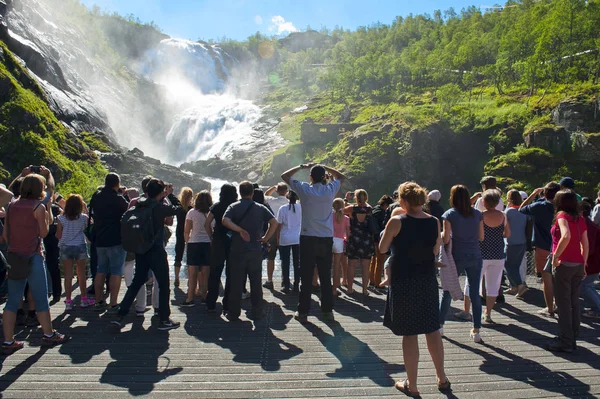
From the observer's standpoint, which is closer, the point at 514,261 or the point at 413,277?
the point at 413,277

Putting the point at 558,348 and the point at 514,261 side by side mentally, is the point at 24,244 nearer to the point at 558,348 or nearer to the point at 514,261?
the point at 558,348

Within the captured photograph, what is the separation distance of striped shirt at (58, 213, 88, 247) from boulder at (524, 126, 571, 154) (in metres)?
39.0

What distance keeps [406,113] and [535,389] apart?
4981 centimetres

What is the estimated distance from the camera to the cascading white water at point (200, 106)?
2827 inches

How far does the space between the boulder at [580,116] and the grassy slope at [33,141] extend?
1486 inches

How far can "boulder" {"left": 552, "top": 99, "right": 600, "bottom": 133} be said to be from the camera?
1470 inches

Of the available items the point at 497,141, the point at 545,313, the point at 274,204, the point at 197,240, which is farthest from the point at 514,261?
the point at 497,141

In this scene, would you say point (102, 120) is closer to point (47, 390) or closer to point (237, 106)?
point (237, 106)

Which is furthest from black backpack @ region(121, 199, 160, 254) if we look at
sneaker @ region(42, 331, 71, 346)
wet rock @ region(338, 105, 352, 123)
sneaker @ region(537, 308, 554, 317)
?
wet rock @ region(338, 105, 352, 123)

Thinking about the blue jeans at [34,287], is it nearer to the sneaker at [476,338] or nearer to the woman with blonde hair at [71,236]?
the woman with blonde hair at [71,236]

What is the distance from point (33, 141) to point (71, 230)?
25.7 m

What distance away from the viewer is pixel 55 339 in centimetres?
602

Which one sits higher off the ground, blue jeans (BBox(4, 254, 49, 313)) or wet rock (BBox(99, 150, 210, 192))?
wet rock (BBox(99, 150, 210, 192))

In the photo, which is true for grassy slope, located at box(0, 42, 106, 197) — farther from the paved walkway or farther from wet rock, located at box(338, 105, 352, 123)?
wet rock, located at box(338, 105, 352, 123)
